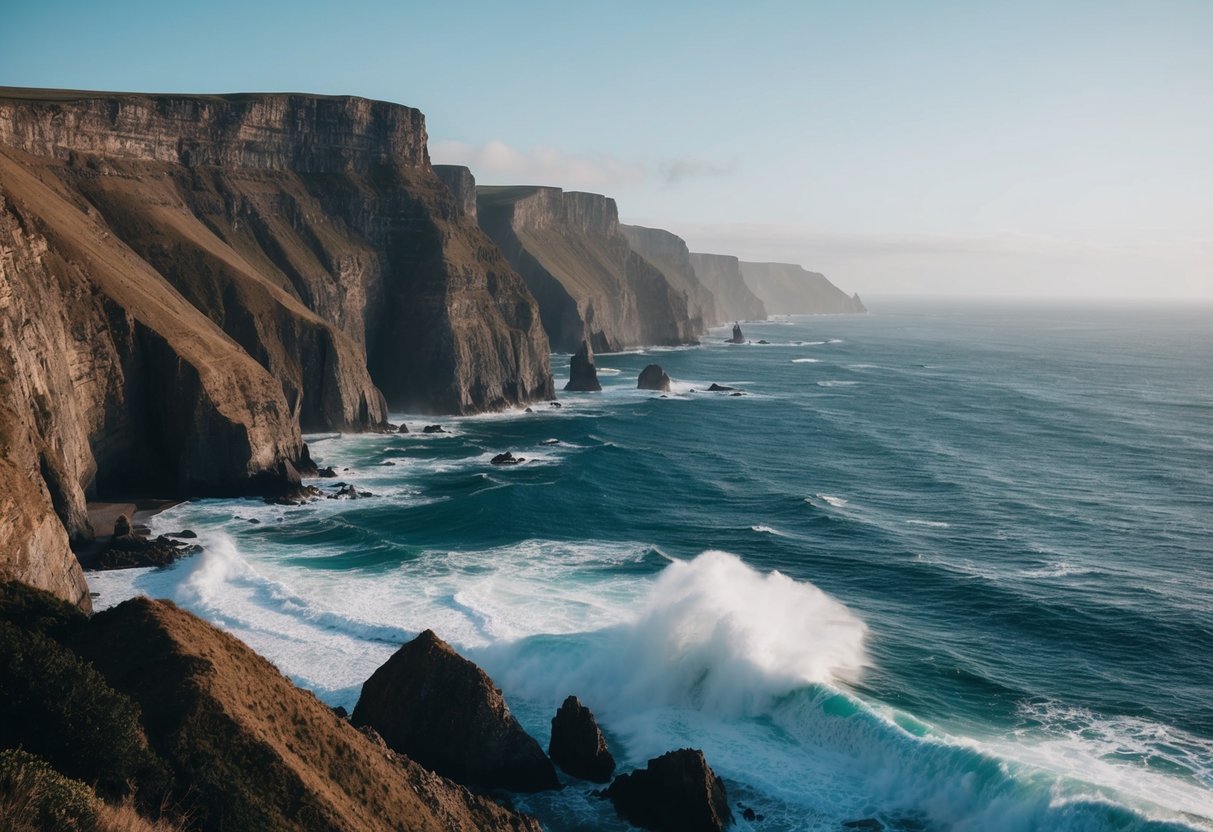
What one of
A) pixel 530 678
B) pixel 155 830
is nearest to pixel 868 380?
pixel 530 678

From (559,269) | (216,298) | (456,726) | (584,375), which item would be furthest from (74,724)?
(559,269)

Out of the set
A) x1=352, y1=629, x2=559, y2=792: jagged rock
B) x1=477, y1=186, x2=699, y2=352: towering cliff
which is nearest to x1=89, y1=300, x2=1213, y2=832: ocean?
x1=352, y1=629, x2=559, y2=792: jagged rock

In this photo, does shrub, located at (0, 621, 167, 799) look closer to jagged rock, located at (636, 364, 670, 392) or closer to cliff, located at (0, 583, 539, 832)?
cliff, located at (0, 583, 539, 832)

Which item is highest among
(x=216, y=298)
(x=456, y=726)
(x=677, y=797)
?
(x=216, y=298)

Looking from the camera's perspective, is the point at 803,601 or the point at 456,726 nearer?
the point at 456,726

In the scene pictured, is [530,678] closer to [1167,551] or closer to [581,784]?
[581,784]

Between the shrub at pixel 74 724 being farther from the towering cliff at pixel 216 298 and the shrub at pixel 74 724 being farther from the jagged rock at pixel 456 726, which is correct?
the towering cliff at pixel 216 298

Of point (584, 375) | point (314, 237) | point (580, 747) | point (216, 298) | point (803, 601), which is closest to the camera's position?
point (580, 747)

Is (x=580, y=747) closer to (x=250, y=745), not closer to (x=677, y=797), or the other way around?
(x=677, y=797)
